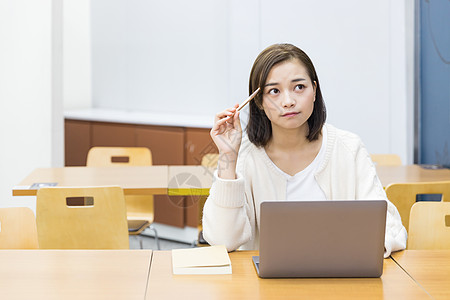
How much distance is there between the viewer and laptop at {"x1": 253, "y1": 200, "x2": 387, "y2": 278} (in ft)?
5.28

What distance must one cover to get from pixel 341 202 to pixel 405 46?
10.3ft

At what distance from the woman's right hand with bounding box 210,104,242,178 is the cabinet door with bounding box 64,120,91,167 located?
12.6 feet

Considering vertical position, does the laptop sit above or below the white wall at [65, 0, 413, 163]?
below

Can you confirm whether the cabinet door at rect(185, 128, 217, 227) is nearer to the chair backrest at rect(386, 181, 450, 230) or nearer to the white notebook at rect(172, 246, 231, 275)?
the chair backrest at rect(386, 181, 450, 230)

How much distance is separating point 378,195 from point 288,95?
1.42 ft

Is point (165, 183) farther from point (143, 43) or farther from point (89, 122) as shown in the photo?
point (143, 43)

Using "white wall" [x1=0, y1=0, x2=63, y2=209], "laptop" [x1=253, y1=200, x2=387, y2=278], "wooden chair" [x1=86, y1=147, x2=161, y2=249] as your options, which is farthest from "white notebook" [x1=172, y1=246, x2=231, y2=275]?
"white wall" [x1=0, y1=0, x2=63, y2=209]

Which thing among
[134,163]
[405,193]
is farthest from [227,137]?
[134,163]

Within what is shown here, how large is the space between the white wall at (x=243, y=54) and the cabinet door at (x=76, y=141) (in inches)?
25.1

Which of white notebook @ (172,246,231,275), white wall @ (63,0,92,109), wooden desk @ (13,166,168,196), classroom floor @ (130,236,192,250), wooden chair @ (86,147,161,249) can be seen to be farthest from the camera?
white wall @ (63,0,92,109)

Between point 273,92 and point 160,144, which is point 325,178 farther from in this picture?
point 160,144

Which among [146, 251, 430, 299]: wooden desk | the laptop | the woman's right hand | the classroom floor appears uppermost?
the woman's right hand

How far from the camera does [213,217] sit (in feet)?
6.49

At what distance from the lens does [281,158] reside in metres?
2.17
